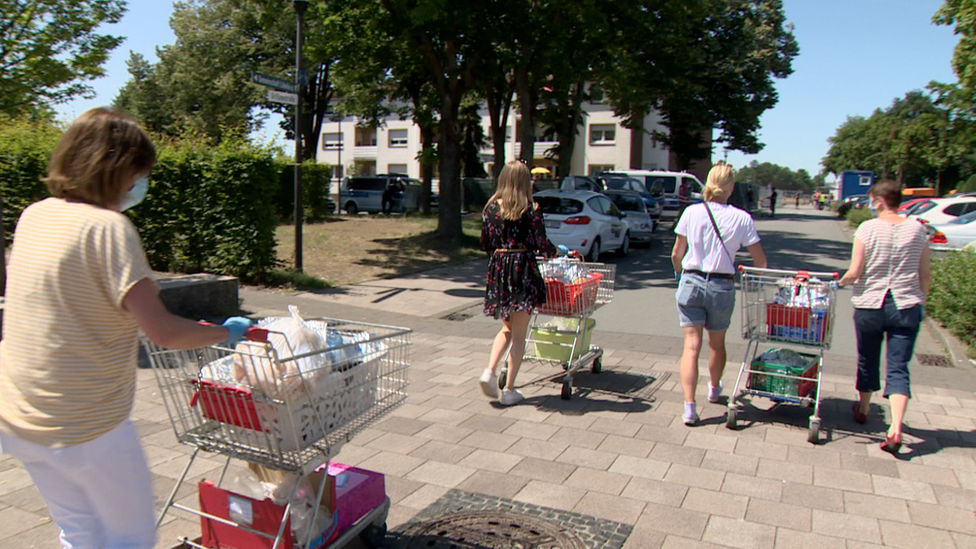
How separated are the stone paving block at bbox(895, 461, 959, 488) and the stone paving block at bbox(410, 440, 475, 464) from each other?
9.50 feet

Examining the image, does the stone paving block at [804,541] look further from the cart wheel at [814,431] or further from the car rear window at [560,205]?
the car rear window at [560,205]

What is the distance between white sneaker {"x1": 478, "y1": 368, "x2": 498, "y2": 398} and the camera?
228 inches

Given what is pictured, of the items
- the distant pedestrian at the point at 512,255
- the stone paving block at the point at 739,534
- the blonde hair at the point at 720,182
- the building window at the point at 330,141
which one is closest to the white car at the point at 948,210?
the blonde hair at the point at 720,182

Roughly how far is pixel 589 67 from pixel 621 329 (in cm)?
1434

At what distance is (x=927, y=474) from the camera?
4.61 m

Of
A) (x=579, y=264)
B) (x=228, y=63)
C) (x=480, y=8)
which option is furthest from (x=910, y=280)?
(x=228, y=63)

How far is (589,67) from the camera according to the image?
863 inches

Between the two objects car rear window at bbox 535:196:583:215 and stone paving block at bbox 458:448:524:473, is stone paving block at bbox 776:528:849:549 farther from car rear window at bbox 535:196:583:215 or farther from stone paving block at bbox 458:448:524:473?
car rear window at bbox 535:196:583:215

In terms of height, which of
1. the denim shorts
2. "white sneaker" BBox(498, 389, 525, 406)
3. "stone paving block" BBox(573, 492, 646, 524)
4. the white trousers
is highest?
the denim shorts

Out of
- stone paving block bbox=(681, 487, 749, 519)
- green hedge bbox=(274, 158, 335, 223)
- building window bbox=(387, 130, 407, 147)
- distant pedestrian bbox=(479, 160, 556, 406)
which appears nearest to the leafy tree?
distant pedestrian bbox=(479, 160, 556, 406)

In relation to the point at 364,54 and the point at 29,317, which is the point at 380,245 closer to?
the point at 364,54

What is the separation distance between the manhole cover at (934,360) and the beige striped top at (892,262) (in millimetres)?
3436

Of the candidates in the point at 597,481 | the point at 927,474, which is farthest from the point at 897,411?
the point at 597,481

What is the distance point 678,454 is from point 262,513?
3.06m
